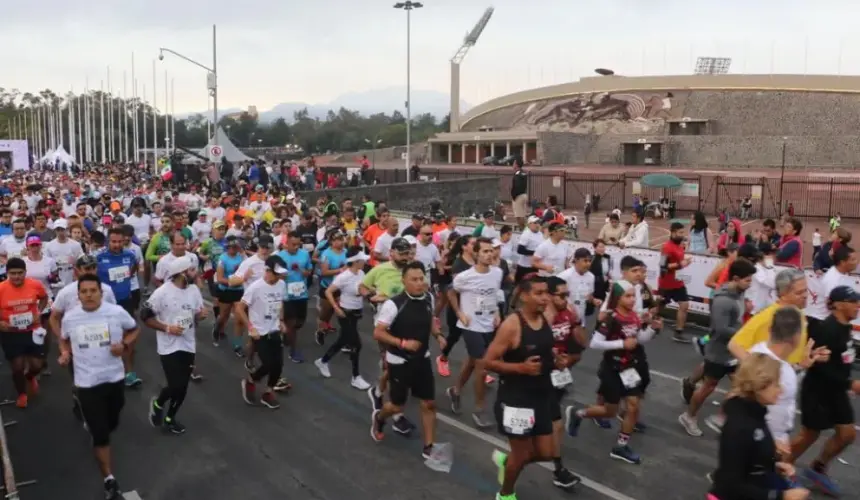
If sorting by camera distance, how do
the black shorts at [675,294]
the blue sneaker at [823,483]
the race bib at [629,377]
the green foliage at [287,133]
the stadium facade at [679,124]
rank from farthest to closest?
the green foliage at [287,133]
the stadium facade at [679,124]
the black shorts at [675,294]
the race bib at [629,377]
the blue sneaker at [823,483]

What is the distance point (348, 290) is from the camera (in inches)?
354

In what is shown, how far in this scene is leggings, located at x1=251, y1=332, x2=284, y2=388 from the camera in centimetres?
796

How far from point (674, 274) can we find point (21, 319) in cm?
876

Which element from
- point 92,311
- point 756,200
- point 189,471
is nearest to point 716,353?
point 189,471

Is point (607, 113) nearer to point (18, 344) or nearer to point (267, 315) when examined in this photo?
point (267, 315)

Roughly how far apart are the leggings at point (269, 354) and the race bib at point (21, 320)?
2.33 meters

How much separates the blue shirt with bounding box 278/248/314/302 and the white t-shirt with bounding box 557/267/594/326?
3304 millimetres

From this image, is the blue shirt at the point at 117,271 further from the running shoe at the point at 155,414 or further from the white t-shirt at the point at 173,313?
the white t-shirt at the point at 173,313

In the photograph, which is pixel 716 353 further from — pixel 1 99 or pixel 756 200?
pixel 1 99

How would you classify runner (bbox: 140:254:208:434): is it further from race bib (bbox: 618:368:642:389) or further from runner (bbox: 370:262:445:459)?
race bib (bbox: 618:368:642:389)

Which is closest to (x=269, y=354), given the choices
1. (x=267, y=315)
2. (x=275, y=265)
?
(x=267, y=315)

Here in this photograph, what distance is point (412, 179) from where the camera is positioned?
37.5 meters

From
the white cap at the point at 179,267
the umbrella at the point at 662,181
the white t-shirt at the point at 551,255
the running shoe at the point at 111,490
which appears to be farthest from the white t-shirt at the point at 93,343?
the umbrella at the point at 662,181

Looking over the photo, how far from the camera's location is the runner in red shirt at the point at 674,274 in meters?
11.2
